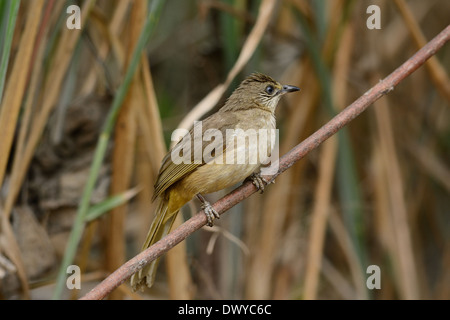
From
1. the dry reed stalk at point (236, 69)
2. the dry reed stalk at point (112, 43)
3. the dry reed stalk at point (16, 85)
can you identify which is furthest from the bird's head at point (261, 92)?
the dry reed stalk at point (16, 85)

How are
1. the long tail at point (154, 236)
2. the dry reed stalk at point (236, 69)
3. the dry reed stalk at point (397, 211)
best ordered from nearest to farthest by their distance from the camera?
1. the long tail at point (154, 236)
2. the dry reed stalk at point (236, 69)
3. the dry reed stalk at point (397, 211)

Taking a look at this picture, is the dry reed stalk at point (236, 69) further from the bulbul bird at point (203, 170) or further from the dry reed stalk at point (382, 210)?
the dry reed stalk at point (382, 210)

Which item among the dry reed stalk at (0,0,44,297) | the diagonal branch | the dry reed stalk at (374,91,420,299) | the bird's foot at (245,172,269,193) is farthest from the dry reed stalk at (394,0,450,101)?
the dry reed stalk at (0,0,44,297)

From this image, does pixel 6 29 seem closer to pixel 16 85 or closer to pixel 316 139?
pixel 16 85

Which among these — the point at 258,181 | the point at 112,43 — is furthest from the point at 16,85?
the point at 258,181

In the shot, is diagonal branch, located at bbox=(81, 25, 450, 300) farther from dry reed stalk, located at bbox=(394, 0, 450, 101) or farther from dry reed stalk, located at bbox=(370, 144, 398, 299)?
dry reed stalk, located at bbox=(370, 144, 398, 299)
